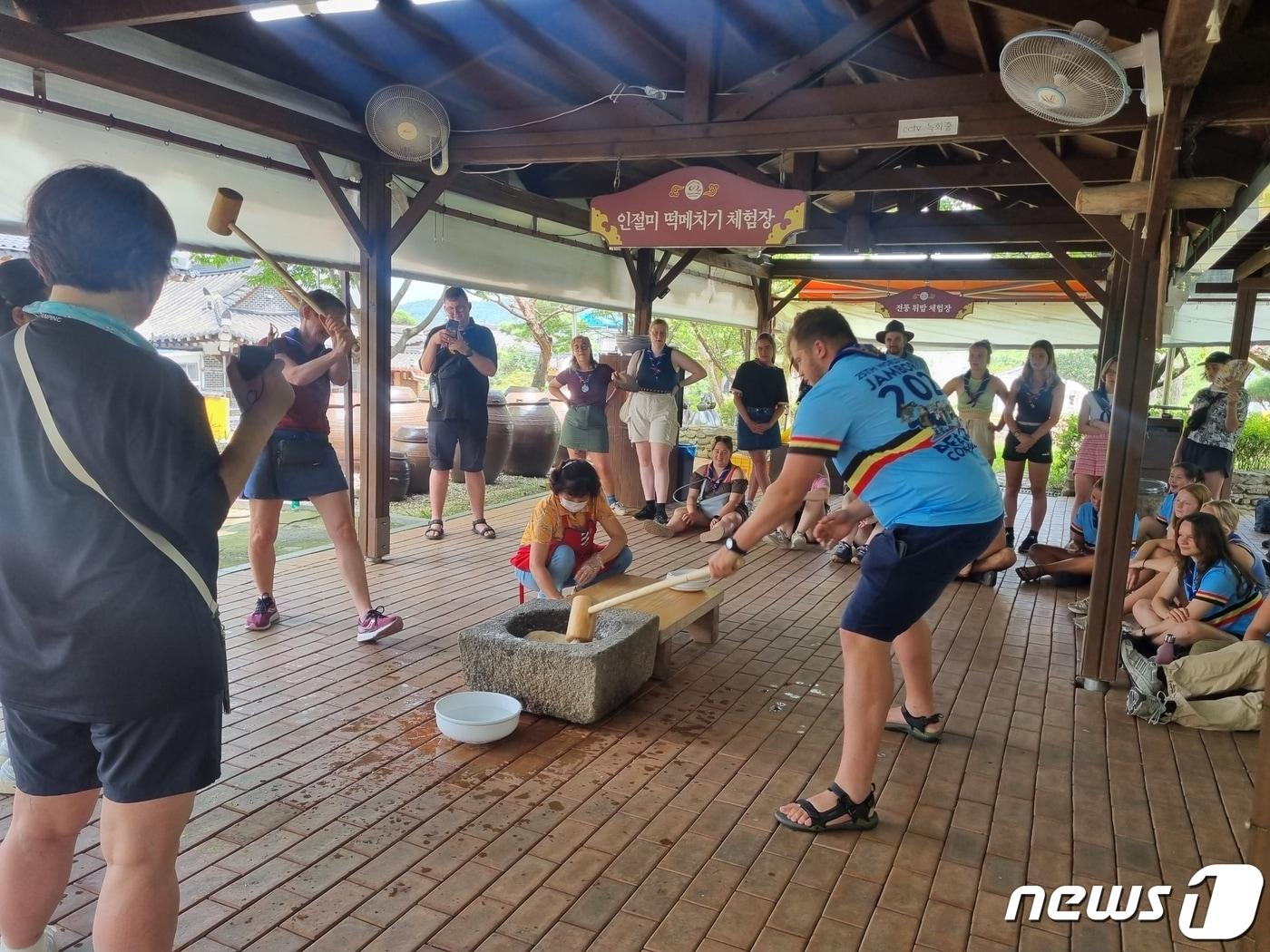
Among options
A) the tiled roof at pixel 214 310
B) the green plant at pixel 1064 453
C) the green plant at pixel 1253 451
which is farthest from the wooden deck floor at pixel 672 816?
the tiled roof at pixel 214 310

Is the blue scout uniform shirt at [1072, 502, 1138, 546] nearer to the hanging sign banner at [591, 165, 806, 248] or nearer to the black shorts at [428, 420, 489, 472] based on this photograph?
the hanging sign banner at [591, 165, 806, 248]

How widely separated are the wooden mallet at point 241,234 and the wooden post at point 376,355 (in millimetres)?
1890

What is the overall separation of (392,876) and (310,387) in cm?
231

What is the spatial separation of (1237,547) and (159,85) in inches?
Answer: 204

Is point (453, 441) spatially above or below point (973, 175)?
below

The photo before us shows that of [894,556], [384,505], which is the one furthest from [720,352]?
[894,556]

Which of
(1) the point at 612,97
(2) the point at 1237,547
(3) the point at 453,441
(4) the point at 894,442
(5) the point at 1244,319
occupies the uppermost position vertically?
(1) the point at 612,97

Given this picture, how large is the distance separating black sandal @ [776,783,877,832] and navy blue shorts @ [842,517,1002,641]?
482 millimetres

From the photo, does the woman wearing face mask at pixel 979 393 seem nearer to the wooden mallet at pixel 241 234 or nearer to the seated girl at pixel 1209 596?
the seated girl at pixel 1209 596

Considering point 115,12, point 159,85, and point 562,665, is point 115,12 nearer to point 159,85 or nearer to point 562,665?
point 159,85

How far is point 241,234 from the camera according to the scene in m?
2.80

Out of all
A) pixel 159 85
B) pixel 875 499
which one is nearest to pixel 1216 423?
pixel 875 499

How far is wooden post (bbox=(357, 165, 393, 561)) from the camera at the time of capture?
17.6ft

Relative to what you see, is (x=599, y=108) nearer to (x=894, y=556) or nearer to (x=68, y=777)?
(x=894, y=556)
